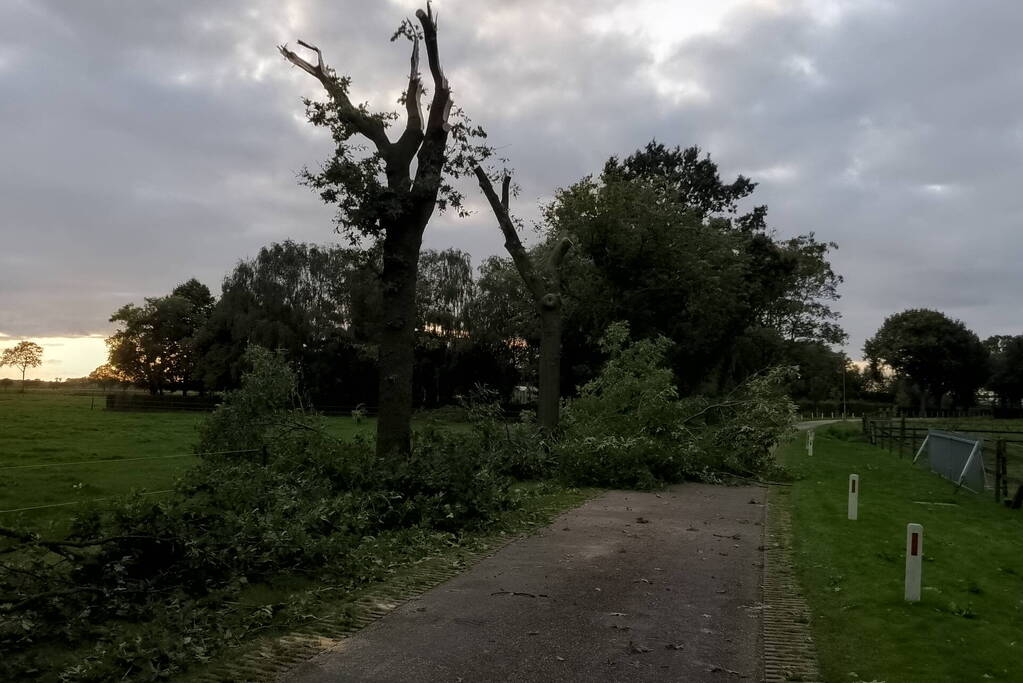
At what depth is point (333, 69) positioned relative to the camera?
1498 cm

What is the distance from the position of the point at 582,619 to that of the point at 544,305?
15.1 m

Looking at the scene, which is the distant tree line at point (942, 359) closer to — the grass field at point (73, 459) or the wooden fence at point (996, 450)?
the wooden fence at point (996, 450)

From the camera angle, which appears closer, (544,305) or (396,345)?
(396,345)

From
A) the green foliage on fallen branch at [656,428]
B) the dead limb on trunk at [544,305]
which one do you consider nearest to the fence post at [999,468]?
the green foliage on fallen branch at [656,428]

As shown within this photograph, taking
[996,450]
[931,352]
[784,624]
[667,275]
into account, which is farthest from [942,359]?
[784,624]

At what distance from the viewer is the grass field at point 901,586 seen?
Answer: 18.9 ft

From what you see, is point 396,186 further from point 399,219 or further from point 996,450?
point 996,450

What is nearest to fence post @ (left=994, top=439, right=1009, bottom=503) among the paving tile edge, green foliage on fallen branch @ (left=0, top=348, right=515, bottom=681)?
the paving tile edge

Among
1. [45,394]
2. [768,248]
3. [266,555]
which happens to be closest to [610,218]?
[768,248]

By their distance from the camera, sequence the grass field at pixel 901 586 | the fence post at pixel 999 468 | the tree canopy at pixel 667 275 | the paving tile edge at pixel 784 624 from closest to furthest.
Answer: the paving tile edge at pixel 784 624
the grass field at pixel 901 586
the fence post at pixel 999 468
the tree canopy at pixel 667 275

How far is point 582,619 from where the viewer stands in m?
6.55

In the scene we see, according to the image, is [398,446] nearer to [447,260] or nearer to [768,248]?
[768,248]

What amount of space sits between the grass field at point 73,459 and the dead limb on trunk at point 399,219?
153 cm

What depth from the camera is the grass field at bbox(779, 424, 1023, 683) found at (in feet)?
18.9
